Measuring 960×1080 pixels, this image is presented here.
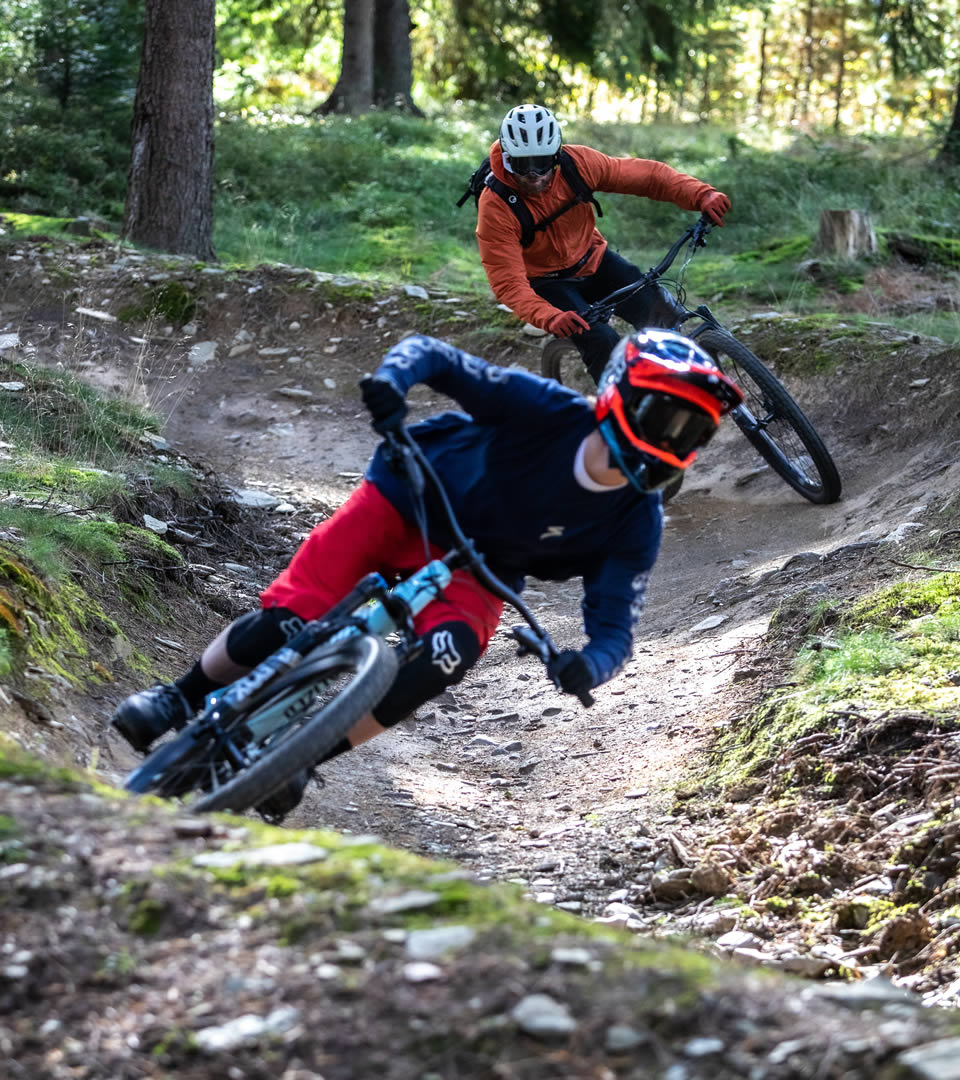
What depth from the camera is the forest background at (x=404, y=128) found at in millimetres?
13773

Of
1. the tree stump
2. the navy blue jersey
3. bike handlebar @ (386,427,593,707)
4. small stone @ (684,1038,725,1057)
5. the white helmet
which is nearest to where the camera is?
small stone @ (684,1038,725,1057)

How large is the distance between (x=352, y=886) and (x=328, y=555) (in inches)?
59.9

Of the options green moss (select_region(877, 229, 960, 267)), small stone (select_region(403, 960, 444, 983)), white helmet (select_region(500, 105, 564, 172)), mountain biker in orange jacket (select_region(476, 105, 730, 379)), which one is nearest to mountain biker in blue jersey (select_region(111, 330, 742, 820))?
small stone (select_region(403, 960, 444, 983))

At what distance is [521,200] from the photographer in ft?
24.5

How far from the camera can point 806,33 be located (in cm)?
3494

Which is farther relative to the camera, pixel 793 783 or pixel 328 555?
pixel 793 783

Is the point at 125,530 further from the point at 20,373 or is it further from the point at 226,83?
the point at 226,83

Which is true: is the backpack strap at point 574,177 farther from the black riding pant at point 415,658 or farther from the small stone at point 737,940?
Result: the small stone at point 737,940

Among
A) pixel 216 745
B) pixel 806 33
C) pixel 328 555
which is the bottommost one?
pixel 216 745

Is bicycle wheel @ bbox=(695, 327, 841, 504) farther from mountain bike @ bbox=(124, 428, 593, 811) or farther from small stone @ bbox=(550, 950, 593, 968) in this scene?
small stone @ bbox=(550, 950, 593, 968)

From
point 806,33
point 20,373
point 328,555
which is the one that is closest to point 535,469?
point 328,555

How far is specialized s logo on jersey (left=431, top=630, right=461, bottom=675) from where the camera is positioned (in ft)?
12.3

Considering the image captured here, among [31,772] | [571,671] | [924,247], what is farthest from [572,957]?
[924,247]

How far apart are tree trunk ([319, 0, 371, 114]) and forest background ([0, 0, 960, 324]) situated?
4cm
